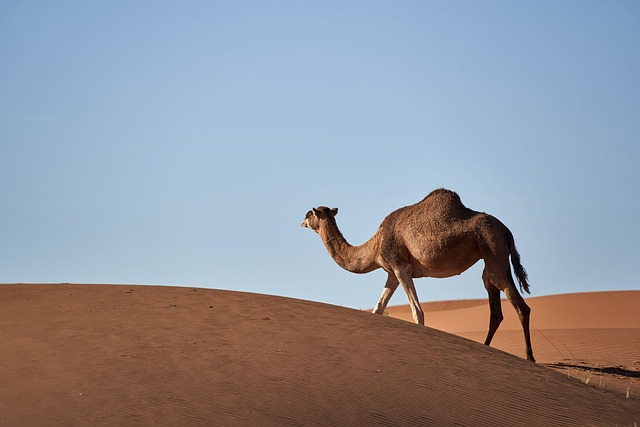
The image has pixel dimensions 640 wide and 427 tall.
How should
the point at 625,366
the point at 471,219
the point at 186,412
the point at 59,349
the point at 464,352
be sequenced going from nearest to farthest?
the point at 186,412 → the point at 59,349 → the point at 464,352 → the point at 471,219 → the point at 625,366

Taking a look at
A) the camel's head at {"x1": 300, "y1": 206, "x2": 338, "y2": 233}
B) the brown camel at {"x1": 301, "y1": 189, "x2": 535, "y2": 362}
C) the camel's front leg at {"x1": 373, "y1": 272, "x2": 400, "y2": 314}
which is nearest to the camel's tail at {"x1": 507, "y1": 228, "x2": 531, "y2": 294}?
the brown camel at {"x1": 301, "y1": 189, "x2": 535, "y2": 362}

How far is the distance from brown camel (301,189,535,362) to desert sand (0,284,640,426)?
8.54 ft

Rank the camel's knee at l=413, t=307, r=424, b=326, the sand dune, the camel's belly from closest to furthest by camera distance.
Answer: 1. the sand dune
2. the camel's belly
3. the camel's knee at l=413, t=307, r=424, b=326

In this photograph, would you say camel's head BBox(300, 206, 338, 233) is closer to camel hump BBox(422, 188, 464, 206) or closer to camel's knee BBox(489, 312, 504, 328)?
camel hump BBox(422, 188, 464, 206)

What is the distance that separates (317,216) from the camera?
21047mm

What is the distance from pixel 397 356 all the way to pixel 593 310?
27.0m

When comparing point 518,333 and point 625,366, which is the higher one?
point 518,333

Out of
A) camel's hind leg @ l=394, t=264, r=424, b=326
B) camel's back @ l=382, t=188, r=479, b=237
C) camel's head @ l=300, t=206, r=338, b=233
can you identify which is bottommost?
camel's hind leg @ l=394, t=264, r=424, b=326

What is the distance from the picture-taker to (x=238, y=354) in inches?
443

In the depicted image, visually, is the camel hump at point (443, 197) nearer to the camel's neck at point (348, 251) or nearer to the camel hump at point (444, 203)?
the camel hump at point (444, 203)

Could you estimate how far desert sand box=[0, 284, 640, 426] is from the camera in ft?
31.2

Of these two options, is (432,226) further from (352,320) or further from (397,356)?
(397,356)

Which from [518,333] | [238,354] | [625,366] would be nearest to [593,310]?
[518,333]

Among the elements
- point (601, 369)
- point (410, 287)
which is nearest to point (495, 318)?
point (410, 287)
